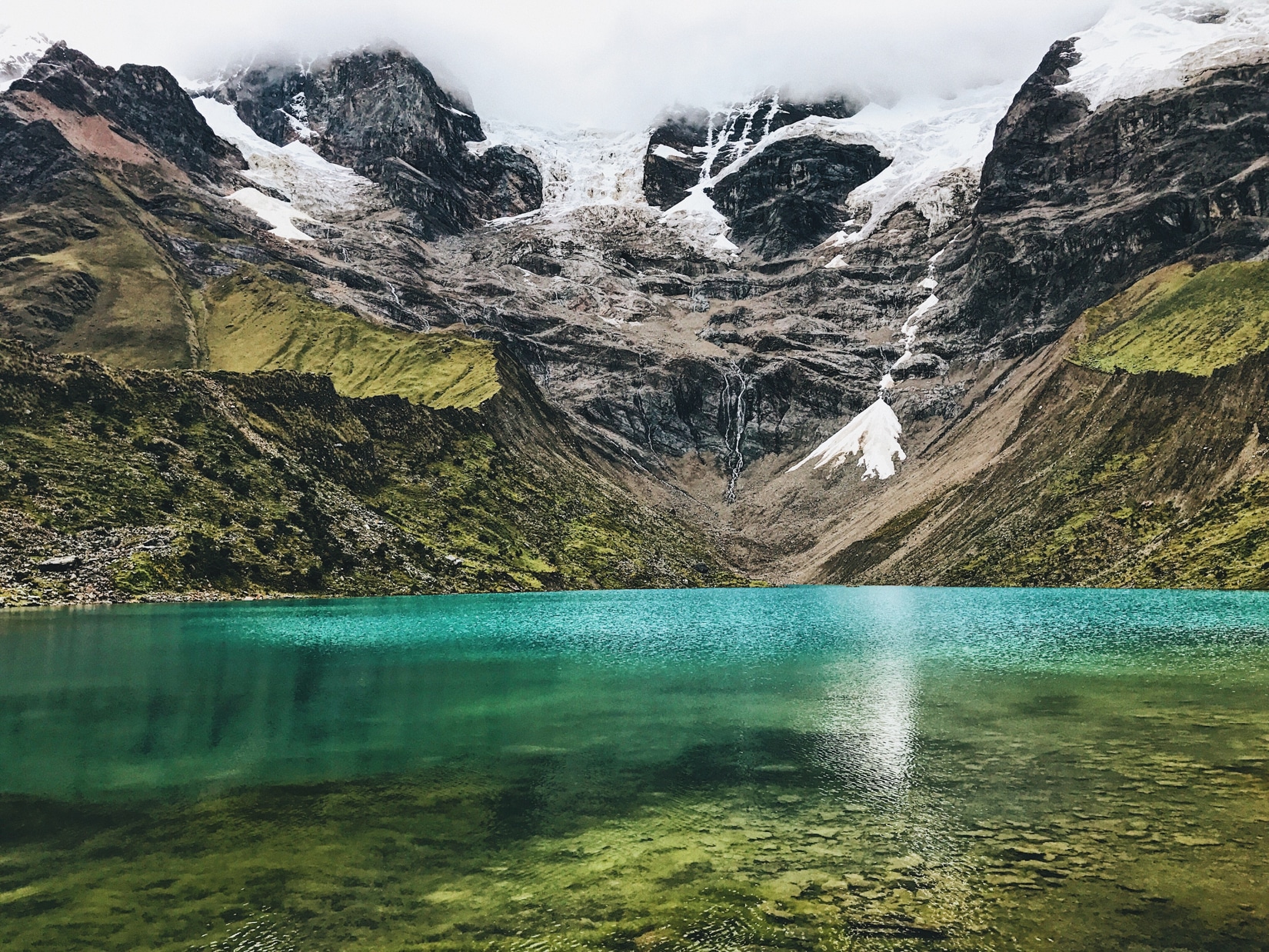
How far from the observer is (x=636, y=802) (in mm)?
26391

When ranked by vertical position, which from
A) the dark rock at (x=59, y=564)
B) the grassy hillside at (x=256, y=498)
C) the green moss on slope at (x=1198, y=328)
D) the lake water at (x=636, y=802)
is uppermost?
the green moss on slope at (x=1198, y=328)

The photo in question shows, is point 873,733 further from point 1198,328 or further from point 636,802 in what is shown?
point 1198,328

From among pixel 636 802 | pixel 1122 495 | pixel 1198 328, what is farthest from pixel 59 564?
pixel 1198 328

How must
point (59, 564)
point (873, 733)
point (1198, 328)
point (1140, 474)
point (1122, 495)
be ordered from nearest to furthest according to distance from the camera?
point (873, 733), point (59, 564), point (1122, 495), point (1140, 474), point (1198, 328)

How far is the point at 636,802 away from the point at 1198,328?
641ft

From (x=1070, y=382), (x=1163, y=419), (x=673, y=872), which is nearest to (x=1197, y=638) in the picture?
(x=673, y=872)

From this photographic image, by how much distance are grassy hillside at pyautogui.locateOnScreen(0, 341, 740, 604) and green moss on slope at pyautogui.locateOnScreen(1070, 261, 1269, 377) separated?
120351 mm

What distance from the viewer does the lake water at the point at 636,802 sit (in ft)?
57.7

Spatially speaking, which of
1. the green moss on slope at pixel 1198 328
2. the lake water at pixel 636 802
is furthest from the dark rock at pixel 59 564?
the green moss on slope at pixel 1198 328

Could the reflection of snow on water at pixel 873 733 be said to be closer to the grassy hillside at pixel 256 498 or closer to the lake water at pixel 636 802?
the lake water at pixel 636 802

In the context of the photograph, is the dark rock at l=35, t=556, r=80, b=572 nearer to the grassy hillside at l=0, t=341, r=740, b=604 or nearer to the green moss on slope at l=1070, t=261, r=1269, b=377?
the grassy hillside at l=0, t=341, r=740, b=604

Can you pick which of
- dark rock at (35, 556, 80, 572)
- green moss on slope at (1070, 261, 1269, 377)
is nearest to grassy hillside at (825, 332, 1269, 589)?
green moss on slope at (1070, 261, 1269, 377)

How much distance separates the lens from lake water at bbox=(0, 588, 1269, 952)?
692 inches

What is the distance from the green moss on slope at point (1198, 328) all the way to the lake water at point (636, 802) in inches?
5055
